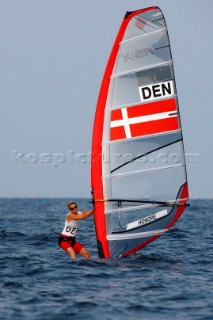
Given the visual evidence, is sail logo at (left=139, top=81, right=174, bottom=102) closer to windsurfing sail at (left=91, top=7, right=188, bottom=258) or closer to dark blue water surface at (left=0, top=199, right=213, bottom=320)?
windsurfing sail at (left=91, top=7, right=188, bottom=258)

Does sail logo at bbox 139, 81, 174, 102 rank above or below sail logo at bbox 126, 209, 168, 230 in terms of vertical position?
above

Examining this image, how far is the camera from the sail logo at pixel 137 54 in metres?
15.1

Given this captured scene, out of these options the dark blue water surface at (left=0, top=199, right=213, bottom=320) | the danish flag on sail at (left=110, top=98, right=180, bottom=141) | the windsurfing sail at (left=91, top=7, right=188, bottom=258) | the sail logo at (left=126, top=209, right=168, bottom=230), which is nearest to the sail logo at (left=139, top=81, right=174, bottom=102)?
the windsurfing sail at (left=91, top=7, right=188, bottom=258)

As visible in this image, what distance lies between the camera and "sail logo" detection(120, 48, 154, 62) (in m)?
15.1

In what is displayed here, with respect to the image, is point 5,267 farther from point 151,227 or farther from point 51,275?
point 151,227

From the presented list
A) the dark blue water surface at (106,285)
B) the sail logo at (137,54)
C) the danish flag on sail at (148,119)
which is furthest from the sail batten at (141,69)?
the dark blue water surface at (106,285)

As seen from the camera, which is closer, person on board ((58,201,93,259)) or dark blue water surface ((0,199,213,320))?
dark blue water surface ((0,199,213,320))

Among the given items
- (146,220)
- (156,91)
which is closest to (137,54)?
(156,91)

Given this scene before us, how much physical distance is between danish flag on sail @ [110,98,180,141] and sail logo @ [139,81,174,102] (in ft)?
0.44

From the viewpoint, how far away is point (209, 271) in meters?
14.6

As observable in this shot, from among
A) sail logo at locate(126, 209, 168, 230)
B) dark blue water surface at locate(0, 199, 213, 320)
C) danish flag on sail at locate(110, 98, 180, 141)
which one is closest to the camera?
dark blue water surface at locate(0, 199, 213, 320)

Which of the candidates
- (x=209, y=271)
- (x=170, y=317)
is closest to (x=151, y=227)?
(x=209, y=271)

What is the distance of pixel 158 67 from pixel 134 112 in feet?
4.14

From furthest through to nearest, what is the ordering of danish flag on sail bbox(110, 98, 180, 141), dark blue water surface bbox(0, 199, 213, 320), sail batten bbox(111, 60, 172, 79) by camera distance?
danish flag on sail bbox(110, 98, 180, 141) → sail batten bbox(111, 60, 172, 79) → dark blue water surface bbox(0, 199, 213, 320)
